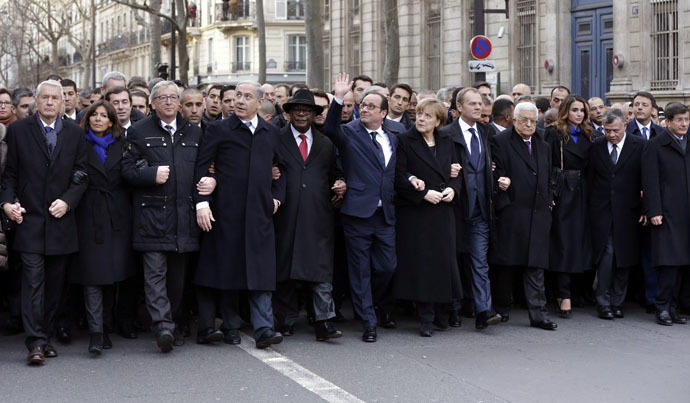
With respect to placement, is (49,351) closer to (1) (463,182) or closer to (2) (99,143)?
(2) (99,143)

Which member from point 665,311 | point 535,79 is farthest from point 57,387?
point 535,79

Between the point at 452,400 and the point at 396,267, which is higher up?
the point at 396,267

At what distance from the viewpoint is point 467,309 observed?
11016 mm

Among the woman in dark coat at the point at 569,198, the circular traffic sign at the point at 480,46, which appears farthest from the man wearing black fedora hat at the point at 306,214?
the circular traffic sign at the point at 480,46

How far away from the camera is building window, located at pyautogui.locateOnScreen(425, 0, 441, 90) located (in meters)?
33.2

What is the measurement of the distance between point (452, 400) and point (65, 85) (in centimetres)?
621

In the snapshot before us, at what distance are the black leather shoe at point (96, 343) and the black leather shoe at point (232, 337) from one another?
3.56 ft

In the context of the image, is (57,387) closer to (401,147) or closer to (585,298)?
(401,147)

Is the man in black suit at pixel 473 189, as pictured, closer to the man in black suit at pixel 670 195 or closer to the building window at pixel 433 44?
the man in black suit at pixel 670 195

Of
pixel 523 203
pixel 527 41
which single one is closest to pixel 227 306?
pixel 523 203

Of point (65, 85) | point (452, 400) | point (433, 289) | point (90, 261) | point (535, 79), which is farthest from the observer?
point (535, 79)

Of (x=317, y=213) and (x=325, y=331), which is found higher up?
(x=317, y=213)

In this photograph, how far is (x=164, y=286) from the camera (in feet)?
30.4

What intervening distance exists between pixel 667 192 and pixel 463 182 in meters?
2.22
